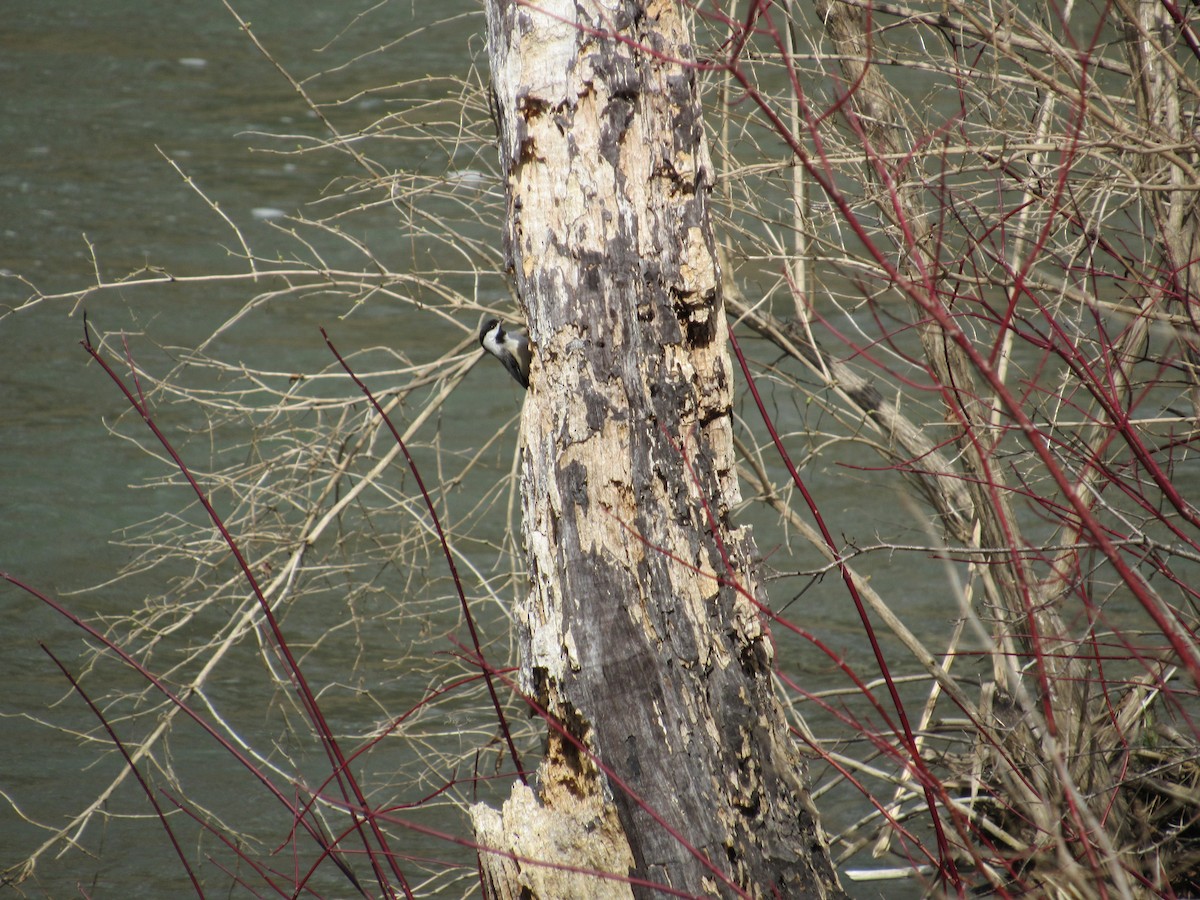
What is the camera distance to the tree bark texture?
257 cm

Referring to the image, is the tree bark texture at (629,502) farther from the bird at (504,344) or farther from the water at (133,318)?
the water at (133,318)

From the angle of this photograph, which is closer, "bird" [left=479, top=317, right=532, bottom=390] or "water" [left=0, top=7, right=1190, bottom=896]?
"bird" [left=479, top=317, right=532, bottom=390]

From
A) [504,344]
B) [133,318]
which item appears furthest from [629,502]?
[133,318]

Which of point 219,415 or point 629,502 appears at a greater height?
point 629,502

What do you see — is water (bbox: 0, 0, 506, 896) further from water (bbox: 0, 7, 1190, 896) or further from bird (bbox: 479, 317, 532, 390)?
bird (bbox: 479, 317, 532, 390)

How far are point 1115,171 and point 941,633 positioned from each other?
11.2 ft

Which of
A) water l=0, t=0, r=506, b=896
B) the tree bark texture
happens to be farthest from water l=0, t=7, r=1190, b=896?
the tree bark texture

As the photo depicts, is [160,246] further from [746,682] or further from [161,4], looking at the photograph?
[746,682]

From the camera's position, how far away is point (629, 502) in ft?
8.63

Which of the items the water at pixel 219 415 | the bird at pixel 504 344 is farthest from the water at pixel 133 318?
the bird at pixel 504 344

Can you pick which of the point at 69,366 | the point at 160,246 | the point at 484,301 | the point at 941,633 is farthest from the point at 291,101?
the point at 941,633

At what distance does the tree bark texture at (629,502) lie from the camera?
2.57 m

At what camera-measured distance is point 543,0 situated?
2.74m

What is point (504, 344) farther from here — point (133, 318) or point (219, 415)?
point (219, 415)
